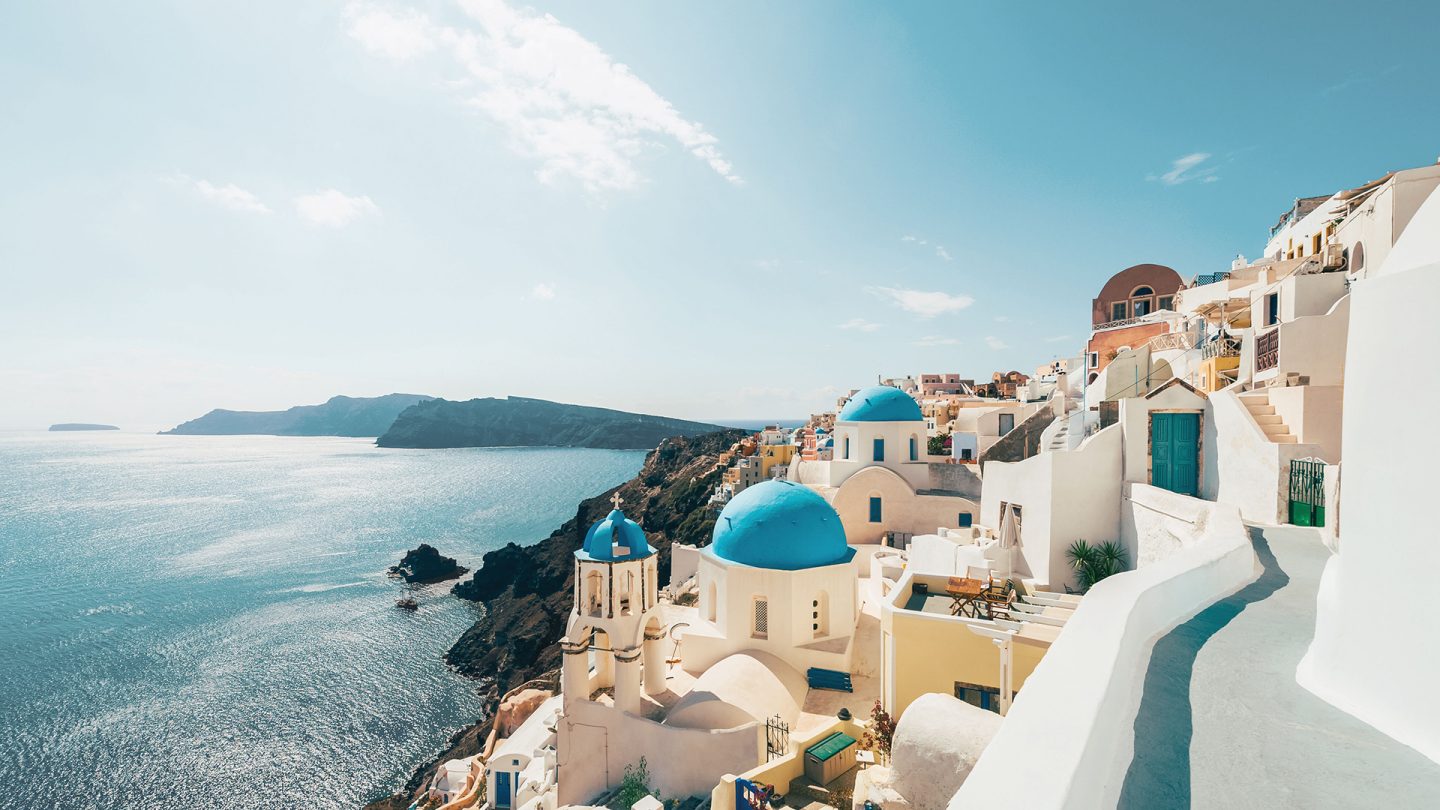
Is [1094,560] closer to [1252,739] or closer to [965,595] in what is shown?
[965,595]

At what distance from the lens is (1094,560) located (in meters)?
10.7

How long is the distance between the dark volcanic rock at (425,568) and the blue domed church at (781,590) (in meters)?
42.6

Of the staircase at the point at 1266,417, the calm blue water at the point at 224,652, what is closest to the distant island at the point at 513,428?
the calm blue water at the point at 224,652

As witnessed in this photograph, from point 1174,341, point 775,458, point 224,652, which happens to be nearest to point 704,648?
point 1174,341

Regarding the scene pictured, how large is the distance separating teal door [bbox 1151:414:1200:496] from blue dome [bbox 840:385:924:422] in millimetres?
12002

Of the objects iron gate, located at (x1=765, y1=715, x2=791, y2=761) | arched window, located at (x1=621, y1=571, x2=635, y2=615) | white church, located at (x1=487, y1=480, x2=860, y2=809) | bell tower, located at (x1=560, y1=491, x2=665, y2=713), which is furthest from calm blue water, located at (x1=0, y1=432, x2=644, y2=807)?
iron gate, located at (x1=765, y1=715, x2=791, y2=761)

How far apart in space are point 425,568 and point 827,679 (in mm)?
45216

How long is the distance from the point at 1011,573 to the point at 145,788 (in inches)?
1327

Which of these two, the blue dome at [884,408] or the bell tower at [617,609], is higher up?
the blue dome at [884,408]

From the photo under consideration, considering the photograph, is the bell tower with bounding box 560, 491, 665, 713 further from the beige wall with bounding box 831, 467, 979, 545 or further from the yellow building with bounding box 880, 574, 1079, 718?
the beige wall with bounding box 831, 467, 979, 545

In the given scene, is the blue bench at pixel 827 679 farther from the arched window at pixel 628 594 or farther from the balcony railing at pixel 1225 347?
the balcony railing at pixel 1225 347

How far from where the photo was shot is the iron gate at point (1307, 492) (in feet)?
23.8

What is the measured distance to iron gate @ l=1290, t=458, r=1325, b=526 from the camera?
7242 millimetres

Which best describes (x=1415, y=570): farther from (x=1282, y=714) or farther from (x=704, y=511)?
(x=704, y=511)
